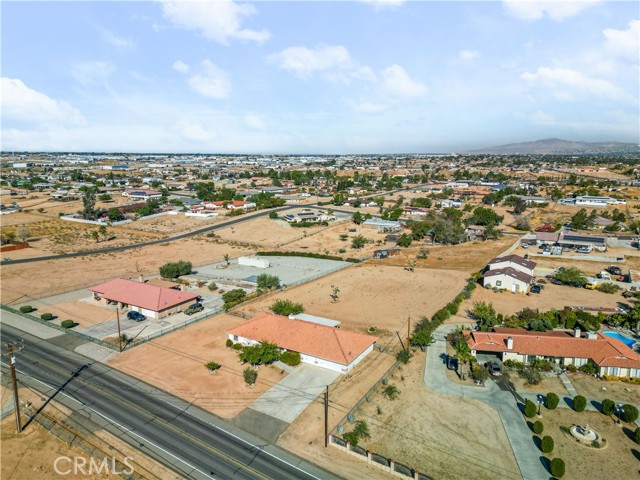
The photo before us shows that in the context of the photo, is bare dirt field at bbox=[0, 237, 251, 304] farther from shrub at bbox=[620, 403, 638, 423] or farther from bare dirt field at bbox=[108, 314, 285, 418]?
shrub at bbox=[620, 403, 638, 423]

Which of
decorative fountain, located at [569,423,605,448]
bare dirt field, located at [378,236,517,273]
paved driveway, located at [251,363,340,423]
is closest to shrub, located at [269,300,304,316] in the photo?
paved driveway, located at [251,363,340,423]

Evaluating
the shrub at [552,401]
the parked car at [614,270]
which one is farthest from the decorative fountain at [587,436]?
the parked car at [614,270]

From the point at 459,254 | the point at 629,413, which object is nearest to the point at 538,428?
the point at 629,413

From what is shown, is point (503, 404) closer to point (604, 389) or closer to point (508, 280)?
point (604, 389)

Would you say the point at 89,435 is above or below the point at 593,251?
above

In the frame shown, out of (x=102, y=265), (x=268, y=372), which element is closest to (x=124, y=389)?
(x=268, y=372)

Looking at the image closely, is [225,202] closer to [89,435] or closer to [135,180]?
[135,180]
